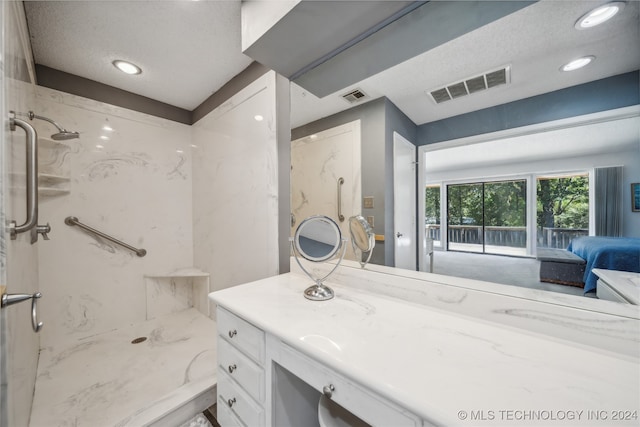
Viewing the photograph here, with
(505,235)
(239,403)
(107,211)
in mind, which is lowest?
(239,403)

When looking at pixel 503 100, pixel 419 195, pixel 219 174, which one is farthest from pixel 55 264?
pixel 503 100

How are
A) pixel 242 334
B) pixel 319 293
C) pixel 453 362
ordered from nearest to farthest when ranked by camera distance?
pixel 453 362 → pixel 242 334 → pixel 319 293

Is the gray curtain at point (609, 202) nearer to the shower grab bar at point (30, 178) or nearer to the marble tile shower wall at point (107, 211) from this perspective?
the shower grab bar at point (30, 178)

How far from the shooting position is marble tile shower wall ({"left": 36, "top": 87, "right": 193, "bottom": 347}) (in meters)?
1.84

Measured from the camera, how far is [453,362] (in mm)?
598

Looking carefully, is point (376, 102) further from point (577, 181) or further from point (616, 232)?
point (616, 232)

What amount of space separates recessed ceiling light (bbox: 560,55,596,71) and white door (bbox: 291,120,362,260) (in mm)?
732

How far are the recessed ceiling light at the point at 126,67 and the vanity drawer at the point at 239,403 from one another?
231cm

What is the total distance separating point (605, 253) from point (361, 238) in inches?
31.8

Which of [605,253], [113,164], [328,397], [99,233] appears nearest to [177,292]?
[99,233]

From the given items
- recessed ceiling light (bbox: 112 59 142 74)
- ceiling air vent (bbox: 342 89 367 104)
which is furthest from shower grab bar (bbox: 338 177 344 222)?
recessed ceiling light (bbox: 112 59 142 74)

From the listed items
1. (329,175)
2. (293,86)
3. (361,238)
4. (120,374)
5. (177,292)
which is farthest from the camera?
(177,292)

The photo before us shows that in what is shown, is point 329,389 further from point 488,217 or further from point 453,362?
point 488,217

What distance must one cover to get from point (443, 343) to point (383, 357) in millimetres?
208
